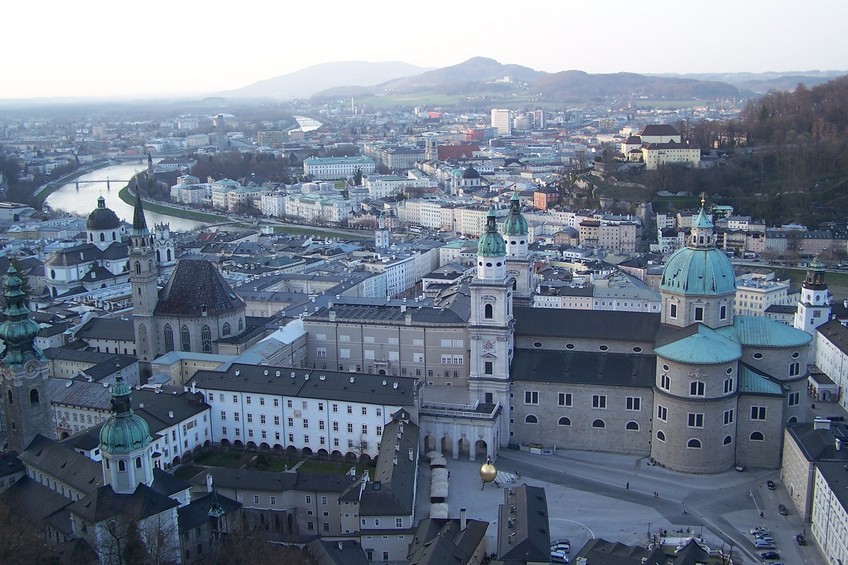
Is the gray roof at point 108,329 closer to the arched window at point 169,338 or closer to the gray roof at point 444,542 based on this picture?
the arched window at point 169,338

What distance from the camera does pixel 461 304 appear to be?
43688 millimetres

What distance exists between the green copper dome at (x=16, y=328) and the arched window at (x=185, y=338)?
45.7 feet

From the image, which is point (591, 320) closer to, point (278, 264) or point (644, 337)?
point (644, 337)

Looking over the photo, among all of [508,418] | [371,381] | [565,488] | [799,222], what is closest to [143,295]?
[371,381]

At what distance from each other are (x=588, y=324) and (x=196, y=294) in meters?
19.2

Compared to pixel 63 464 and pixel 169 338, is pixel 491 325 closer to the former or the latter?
pixel 63 464

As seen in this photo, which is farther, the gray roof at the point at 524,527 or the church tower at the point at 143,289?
the church tower at the point at 143,289

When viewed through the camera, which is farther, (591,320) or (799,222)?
(799,222)

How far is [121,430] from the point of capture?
2456cm

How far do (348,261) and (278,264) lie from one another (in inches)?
219

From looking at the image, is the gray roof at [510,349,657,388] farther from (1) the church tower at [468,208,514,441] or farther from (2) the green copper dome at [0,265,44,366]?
(2) the green copper dome at [0,265,44,366]

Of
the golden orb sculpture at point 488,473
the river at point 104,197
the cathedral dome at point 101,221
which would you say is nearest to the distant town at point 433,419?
the golden orb sculpture at point 488,473

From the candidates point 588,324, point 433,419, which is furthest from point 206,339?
point 588,324

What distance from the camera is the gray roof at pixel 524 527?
24688 mm
